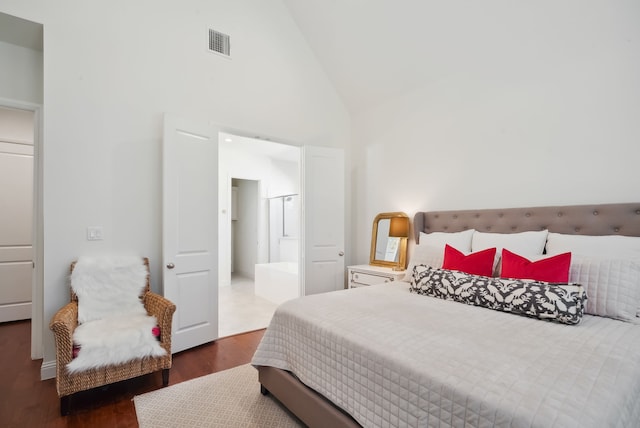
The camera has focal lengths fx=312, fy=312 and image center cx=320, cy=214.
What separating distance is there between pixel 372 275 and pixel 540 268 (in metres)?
1.83

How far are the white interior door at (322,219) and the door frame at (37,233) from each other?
99.0 inches

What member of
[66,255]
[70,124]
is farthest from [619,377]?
[70,124]

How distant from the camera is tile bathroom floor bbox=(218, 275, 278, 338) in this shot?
3650 millimetres

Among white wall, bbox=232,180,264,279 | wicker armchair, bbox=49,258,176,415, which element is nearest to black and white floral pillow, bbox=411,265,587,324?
wicker armchair, bbox=49,258,176,415

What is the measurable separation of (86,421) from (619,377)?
107 inches

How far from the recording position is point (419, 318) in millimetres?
1761

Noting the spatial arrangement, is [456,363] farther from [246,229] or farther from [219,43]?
[246,229]

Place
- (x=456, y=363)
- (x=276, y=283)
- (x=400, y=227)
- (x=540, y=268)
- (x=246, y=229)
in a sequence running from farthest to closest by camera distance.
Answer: (x=246, y=229) < (x=276, y=283) < (x=400, y=227) < (x=540, y=268) < (x=456, y=363)

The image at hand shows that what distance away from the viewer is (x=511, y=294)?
189 centimetres

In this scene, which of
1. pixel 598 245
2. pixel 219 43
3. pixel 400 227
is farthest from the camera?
pixel 400 227

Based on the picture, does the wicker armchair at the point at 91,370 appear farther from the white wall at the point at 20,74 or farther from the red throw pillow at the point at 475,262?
the red throw pillow at the point at 475,262

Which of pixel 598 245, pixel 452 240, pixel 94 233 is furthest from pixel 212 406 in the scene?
pixel 598 245

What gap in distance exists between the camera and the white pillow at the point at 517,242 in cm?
240

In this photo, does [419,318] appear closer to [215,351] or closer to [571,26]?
[215,351]
